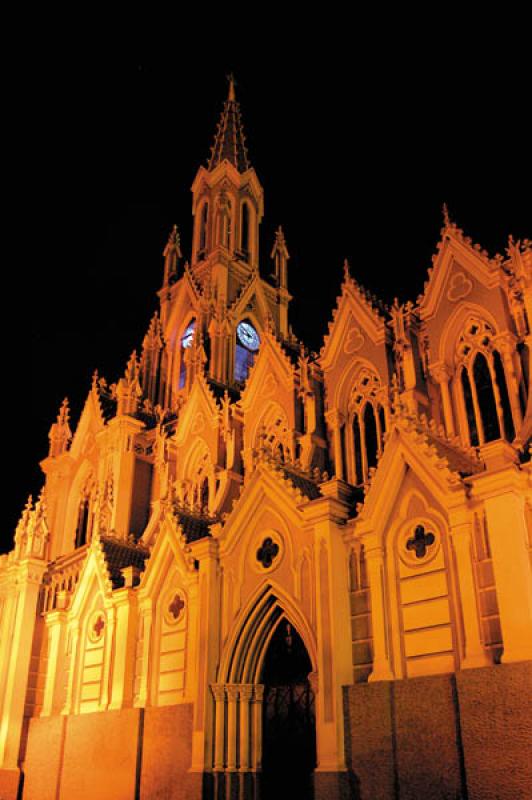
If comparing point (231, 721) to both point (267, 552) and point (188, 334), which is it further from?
point (188, 334)

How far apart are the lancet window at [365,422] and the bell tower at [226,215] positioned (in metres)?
15.7

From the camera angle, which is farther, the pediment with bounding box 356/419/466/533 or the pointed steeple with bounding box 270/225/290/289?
the pointed steeple with bounding box 270/225/290/289

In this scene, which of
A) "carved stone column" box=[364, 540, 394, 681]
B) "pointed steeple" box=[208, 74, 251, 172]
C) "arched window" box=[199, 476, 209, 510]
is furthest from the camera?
"pointed steeple" box=[208, 74, 251, 172]

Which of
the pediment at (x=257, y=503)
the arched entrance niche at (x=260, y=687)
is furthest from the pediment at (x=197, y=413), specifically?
the arched entrance niche at (x=260, y=687)

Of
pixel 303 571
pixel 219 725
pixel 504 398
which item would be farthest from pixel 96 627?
pixel 504 398

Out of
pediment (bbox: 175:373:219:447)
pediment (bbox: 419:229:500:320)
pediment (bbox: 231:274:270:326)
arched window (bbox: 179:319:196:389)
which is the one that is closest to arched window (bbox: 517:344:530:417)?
pediment (bbox: 419:229:500:320)

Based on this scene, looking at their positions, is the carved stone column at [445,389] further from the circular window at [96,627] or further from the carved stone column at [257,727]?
the circular window at [96,627]

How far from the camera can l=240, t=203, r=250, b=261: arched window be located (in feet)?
155

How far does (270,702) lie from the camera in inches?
832

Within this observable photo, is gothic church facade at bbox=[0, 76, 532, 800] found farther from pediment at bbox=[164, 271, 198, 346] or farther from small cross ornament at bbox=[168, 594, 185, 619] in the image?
pediment at bbox=[164, 271, 198, 346]

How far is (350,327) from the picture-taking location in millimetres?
28953

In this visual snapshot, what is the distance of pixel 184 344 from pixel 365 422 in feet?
57.3

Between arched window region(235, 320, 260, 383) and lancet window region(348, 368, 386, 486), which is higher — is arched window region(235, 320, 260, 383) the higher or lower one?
the higher one

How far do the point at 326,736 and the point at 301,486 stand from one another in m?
6.22
